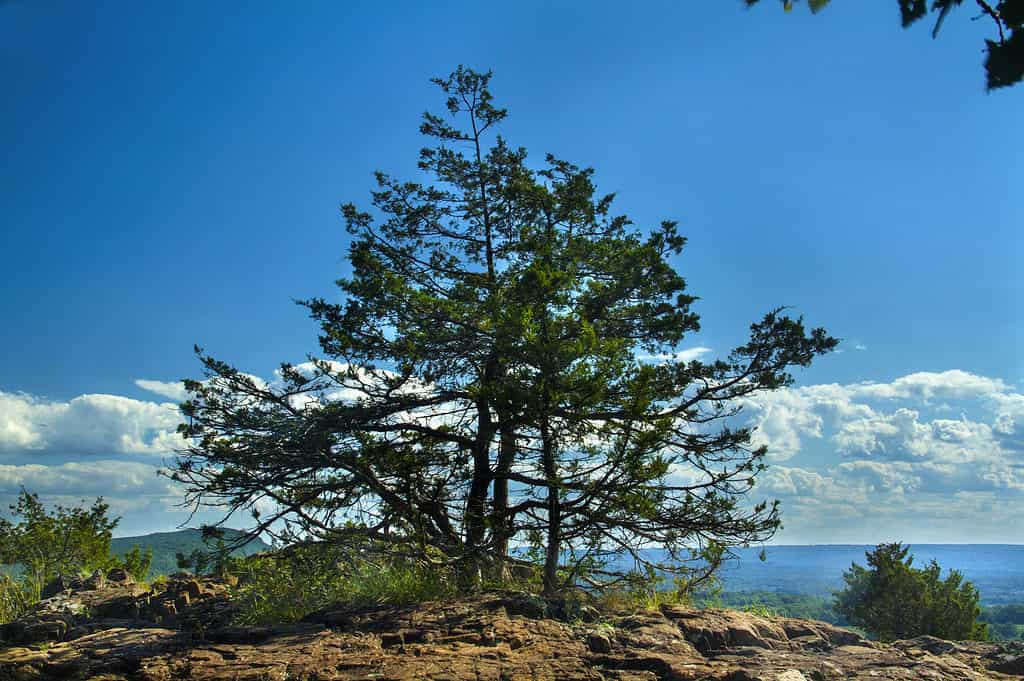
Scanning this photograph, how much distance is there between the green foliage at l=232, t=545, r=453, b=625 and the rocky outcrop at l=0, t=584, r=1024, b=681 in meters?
0.55

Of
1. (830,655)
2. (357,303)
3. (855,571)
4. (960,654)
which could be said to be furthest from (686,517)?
(855,571)

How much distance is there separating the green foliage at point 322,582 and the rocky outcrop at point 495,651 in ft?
1.79

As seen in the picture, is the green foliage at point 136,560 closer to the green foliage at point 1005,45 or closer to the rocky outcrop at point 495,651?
the rocky outcrop at point 495,651

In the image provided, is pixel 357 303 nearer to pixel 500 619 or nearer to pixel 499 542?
pixel 499 542

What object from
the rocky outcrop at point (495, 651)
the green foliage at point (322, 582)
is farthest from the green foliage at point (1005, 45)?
the green foliage at point (322, 582)

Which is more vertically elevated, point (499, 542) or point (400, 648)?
point (499, 542)

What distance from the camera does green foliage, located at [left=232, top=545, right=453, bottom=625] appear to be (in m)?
9.52

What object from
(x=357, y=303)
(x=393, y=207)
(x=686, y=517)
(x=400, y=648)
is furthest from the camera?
(x=393, y=207)

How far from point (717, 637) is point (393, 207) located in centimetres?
930

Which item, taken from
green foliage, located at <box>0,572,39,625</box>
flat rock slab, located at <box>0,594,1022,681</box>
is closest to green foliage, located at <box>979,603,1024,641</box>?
flat rock slab, located at <box>0,594,1022,681</box>

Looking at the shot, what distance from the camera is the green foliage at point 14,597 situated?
1186 cm

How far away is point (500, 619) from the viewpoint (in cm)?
852

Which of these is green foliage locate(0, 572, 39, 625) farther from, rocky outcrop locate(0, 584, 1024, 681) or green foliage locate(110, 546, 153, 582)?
rocky outcrop locate(0, 584, 1024, 681)

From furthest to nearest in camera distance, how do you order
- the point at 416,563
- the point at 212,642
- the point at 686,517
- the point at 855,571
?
the point at 855,571 → the point at 686,517 → the point at 416,563 → the point at 212,642
